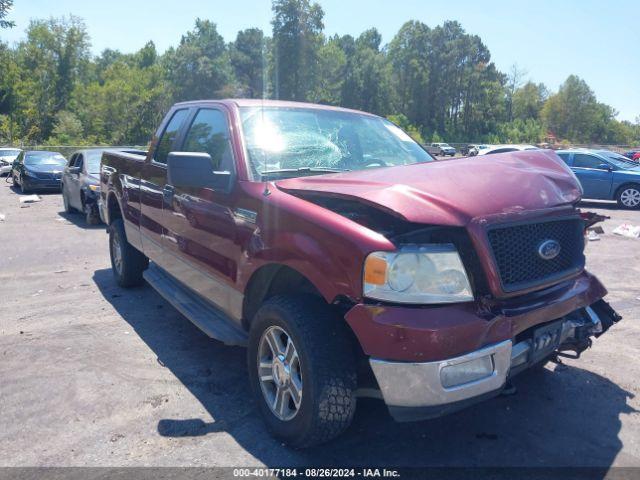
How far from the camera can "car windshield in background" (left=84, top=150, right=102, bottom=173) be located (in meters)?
12.0

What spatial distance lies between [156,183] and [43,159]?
1603 cm

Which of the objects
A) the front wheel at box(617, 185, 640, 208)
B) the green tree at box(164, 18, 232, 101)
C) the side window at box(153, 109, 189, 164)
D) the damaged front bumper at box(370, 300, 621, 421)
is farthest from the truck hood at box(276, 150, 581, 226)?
the green tree at box(164, 18, 232, 101)

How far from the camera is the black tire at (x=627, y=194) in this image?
15062mm

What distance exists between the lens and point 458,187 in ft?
9.84

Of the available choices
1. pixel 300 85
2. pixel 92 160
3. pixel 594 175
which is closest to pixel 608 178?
pixel 594 175

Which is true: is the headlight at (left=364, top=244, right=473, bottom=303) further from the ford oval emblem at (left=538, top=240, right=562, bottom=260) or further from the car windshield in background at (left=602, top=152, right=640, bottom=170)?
the car windshield in background at (left=602, top=152, right=640, bottom=170)

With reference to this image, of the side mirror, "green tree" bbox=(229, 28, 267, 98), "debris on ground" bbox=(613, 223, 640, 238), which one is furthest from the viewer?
"green tree" bbox=(229, 28, 267, 98)

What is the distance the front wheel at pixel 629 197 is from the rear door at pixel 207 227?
1404 centimetres

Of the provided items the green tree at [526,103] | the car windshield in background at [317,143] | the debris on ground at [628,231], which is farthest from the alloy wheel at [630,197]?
the green tree at [526,103]

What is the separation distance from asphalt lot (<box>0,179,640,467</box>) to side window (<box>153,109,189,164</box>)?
1617mm

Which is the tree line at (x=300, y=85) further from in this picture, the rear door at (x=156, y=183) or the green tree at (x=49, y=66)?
the rear door at (x=156, y=183)

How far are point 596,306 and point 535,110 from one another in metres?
99.1

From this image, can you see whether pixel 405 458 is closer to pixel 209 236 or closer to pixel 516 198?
pixel 516 198

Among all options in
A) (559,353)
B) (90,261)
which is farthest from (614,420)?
(90,261)
